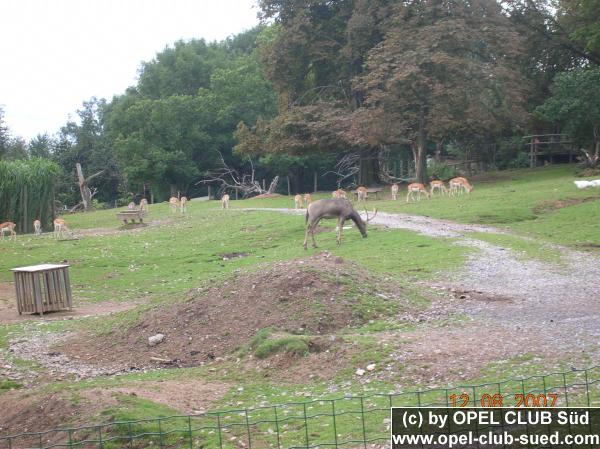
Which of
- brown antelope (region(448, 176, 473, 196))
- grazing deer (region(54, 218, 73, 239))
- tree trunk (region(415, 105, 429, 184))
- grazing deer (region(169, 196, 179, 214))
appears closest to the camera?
grazing deer (region(54, 218, 73, 239))

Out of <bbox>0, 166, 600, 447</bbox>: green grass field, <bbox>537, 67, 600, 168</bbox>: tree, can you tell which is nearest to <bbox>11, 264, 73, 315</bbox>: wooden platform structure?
<bbox>0, 166, 600, 447</bbox>: green grass field

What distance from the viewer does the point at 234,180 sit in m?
66.3

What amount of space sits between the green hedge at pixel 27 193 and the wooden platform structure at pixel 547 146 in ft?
105

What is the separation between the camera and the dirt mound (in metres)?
13.4

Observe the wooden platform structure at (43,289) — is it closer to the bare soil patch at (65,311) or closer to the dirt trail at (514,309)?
the bare soil patch at (65,311)

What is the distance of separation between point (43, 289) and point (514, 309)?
1198 centimetres

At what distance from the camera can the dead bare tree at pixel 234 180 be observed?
212ft

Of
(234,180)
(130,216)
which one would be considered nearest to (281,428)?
(130,216)

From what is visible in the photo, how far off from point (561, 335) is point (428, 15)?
35683mm

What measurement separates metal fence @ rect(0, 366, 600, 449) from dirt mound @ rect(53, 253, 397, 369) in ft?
14.1

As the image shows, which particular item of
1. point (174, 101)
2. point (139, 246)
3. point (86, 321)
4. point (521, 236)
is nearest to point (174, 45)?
point (174, 101)

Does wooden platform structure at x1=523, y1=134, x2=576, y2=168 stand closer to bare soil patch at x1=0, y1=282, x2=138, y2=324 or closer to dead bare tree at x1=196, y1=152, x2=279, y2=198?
dead bare tree at x1=196, y1=152, x2=279, y2=198

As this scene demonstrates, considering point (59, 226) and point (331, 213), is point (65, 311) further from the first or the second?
point (59, 226)

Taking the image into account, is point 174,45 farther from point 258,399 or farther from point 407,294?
point 258,399
